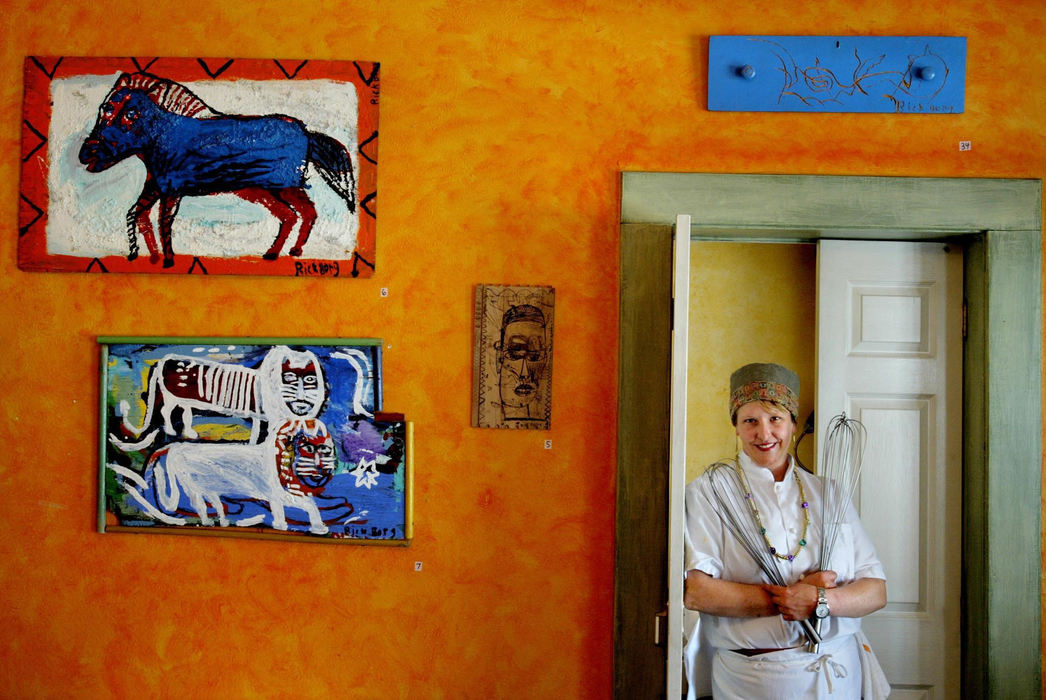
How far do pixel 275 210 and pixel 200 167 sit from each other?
10.1 inches

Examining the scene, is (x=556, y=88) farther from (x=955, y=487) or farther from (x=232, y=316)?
(x=955, y=487)

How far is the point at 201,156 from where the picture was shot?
2.46 meters

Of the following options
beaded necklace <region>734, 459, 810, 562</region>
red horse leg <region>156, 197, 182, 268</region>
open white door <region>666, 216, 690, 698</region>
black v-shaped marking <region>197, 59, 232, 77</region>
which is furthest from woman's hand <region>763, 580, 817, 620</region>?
black v-shaped marking <region>197, 59, 232, 77</region>

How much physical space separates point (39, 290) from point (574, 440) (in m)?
1.64

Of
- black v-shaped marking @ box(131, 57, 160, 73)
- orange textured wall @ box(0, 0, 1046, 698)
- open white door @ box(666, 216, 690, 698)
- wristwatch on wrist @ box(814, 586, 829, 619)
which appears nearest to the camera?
open white door @ box(666, 216, 690, 698)

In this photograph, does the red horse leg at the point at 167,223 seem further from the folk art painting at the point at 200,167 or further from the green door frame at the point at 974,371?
the green door frame at the point at 974,371

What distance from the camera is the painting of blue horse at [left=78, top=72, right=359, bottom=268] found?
244cm

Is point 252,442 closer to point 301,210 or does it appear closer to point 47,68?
point 301,210

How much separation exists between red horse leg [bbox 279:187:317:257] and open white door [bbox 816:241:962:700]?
151 centimetres

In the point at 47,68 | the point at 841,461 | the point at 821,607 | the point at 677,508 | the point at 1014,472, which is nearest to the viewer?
the point at 677,508

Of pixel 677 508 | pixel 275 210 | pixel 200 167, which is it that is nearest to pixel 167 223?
pixel 200 167

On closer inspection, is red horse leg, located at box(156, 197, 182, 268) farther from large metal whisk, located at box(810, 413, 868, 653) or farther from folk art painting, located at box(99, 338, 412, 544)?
large metal whisk, located at box(810, 413, 868, 653)

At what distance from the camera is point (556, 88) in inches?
94.9

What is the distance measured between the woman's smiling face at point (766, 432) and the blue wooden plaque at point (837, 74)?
84 centimetres
